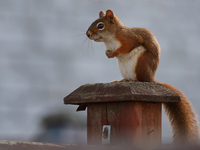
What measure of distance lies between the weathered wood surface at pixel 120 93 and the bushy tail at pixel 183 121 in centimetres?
28

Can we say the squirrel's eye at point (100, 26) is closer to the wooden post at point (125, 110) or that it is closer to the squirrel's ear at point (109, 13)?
the squirrel's ear at point (109, 13)

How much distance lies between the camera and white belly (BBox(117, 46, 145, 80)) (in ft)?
7.24

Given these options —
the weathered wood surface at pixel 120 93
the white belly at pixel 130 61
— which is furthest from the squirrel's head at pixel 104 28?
the weathered wood surface at pixel 120 93

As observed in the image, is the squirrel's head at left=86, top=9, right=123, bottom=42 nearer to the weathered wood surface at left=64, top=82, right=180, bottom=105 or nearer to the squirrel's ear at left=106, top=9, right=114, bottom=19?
the squirrel's ear at left=106, top=9, right=114, bottom=19

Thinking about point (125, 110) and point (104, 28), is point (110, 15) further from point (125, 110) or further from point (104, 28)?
point (125, 110)

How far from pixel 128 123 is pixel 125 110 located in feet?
0.27

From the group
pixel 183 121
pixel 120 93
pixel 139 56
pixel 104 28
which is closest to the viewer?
pixel 120 93

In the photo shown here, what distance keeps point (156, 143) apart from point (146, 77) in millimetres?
548

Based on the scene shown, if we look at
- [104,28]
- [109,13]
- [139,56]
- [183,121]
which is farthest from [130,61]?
[183,121]

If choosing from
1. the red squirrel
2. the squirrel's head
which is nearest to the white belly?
the red squirrel

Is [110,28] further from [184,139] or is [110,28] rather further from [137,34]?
[184,139]

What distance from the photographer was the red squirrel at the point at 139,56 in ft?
6.81

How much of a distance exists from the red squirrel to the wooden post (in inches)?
10.3

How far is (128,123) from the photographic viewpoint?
176cm
